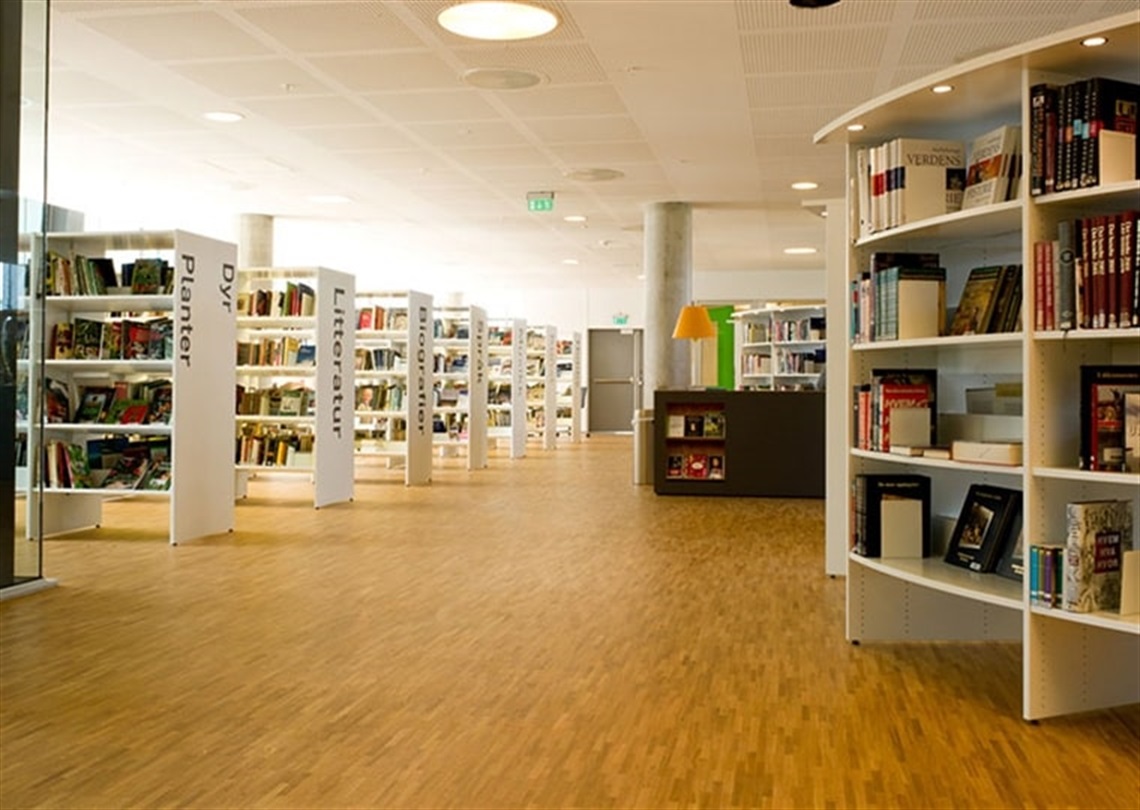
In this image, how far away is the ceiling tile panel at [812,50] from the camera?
22.0 feet

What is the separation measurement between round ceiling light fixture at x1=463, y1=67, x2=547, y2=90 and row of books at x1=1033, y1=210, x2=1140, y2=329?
461cm

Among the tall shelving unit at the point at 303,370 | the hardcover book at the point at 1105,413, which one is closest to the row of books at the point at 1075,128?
the hardcover book at the point at 1105,413

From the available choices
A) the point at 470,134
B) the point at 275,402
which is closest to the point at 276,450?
the point at 275,402

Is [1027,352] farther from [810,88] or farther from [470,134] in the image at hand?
[470,134]

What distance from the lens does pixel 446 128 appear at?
927 cm

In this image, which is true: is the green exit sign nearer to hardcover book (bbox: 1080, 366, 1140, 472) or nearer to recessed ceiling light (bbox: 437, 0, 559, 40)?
recessed ceiling light (bbox: 437, 0, 559, 40)

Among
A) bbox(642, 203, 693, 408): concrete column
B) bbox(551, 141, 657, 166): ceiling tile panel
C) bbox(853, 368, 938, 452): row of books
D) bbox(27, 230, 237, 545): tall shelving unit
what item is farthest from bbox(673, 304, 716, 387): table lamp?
bbox(853, 368, 938, 452): row of books

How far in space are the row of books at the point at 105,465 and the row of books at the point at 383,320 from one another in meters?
4.98

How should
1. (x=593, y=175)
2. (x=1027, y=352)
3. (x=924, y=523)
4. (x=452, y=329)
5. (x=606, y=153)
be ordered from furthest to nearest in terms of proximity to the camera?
(x=452, y=329) → (x=593, y=175) → (x=606, y=153) → (x=924, y=523) → (x=1027, y=352)

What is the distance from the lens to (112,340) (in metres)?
8.25

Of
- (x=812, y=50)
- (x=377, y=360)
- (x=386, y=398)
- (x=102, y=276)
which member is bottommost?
(x=386, y=398)

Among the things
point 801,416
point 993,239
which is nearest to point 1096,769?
point 993,239

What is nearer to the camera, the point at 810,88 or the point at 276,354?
the point at 810,88

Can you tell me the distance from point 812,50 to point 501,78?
2.15 m
